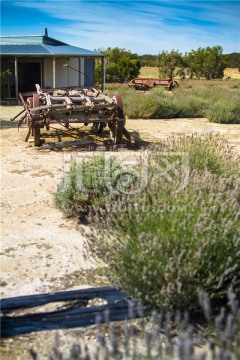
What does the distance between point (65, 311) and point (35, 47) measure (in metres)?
20.7

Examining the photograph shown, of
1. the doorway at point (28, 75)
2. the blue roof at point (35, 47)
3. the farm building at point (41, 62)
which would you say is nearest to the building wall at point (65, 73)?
the farm building at point (41, 62)

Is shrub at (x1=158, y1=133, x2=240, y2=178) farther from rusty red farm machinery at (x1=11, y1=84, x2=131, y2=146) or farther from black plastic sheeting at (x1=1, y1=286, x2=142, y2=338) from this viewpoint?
rusty red farm machinery at (x1=11, y1=84, x2=131, y2=146)

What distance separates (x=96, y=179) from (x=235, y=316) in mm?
3237

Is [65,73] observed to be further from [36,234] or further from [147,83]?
[36,234]

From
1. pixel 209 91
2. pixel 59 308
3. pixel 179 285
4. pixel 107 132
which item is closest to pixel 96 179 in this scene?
pixel 59 308

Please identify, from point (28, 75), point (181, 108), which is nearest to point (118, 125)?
point (181, 108)

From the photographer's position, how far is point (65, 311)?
3215mm

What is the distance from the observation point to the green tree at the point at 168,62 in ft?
148

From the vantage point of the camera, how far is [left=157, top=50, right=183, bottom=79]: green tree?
45.1 meters

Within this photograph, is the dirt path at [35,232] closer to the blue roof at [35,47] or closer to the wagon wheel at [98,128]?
the wagon wheel at [98,128]

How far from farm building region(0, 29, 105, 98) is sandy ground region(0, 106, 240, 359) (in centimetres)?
1241

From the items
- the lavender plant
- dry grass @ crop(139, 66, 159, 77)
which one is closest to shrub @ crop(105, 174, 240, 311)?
the lavender plant

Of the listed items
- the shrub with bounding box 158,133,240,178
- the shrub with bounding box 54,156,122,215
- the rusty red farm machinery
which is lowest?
the shrub with bounding box 54,156,122,215

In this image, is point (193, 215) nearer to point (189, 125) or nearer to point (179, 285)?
point (179, 285)
